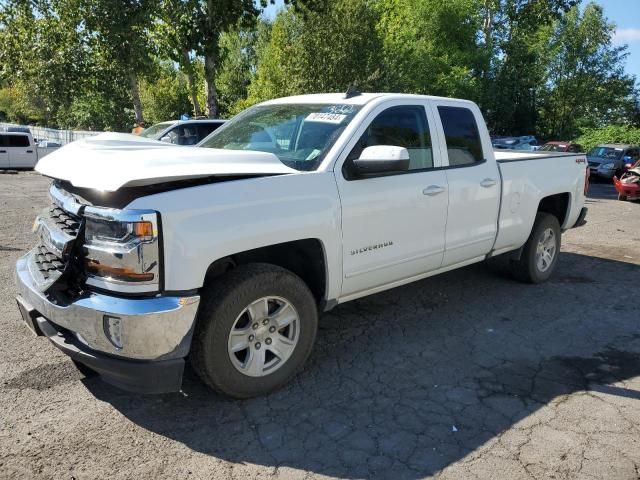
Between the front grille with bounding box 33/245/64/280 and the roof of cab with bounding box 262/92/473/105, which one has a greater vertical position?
the roof of cab with bounding box 262/92/473/105

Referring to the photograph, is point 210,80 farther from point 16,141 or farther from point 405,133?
point 405,133

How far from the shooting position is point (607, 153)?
78.3ft

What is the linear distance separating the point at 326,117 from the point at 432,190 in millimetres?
1043

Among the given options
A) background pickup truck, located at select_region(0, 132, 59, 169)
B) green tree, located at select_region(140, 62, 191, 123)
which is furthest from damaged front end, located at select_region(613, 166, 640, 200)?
green tree, located at select_region(140, 62, 191, 123)

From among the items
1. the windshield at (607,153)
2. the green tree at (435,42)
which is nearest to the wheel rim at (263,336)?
the windshield at (607,153)

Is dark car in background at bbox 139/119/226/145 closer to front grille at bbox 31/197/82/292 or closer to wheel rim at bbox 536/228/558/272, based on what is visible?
wheel rim at bbox 536/228/558/272

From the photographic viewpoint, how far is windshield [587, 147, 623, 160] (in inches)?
922

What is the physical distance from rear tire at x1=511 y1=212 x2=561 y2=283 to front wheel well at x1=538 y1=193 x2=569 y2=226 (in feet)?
0.68

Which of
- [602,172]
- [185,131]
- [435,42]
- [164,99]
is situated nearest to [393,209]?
[185,131]

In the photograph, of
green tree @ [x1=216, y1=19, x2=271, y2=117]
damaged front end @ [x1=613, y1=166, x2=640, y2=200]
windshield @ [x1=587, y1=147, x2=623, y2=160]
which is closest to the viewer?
damaged front end @ [x1=613, y1=166, x2=640, y2=200]

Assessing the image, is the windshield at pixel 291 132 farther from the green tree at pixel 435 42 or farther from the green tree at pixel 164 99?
the green tree at pixel 164 99

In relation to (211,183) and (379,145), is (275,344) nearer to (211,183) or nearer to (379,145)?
(211,183)

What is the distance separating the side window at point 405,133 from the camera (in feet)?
13.5

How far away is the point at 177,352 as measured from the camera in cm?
303
